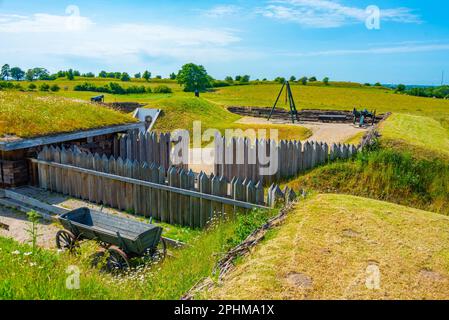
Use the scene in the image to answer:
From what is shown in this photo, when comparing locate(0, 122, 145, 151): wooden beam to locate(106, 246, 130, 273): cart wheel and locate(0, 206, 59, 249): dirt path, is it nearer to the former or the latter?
locate(0, 206, 59, 249): dirt path

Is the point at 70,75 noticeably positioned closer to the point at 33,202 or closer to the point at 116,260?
the point at 33,202

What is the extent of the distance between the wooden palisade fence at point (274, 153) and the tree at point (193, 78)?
5825 centimetres

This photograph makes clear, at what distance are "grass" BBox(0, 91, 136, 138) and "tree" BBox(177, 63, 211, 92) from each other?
180 ft

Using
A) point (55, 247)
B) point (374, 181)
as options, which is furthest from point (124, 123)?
point (374, 181)

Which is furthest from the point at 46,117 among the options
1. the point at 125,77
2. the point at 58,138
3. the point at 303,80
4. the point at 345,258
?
the point at 125,77

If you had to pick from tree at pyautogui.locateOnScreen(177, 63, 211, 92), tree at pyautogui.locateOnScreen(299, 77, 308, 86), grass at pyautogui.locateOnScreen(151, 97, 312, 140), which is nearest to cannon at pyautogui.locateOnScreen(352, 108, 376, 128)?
grass at pyautogui.locateOnScreen(151, 97, 312, 140)

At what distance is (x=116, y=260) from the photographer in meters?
7.29

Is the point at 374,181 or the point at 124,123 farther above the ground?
the point at 124,123

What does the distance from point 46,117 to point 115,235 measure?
26.9ft

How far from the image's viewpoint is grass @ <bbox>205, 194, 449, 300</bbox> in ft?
13.6

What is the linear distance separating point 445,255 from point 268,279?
258cm

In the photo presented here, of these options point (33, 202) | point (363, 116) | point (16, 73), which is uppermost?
point (16, 73)
